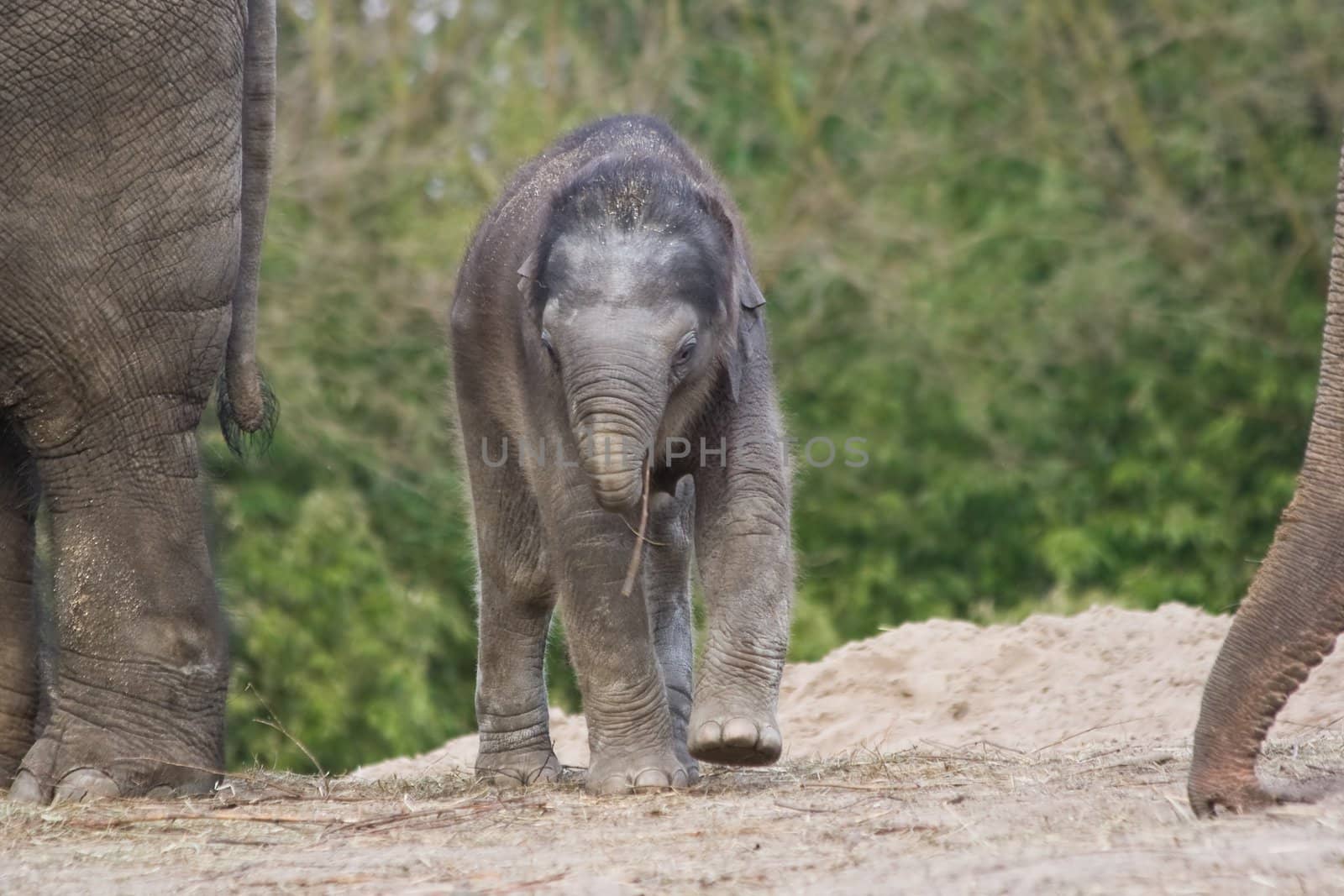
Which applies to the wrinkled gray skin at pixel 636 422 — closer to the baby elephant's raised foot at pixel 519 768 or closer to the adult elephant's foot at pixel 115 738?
the baby elephant's raised foot at pixel 519 768

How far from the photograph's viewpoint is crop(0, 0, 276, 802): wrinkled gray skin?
213 inches

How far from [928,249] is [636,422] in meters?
11.3

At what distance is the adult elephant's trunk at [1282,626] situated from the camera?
3977 millimetres

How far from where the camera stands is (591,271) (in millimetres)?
5328

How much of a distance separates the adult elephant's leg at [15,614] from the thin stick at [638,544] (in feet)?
5.46

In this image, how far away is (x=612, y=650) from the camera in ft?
18.0

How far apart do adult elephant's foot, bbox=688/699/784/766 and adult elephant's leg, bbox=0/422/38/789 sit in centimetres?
186

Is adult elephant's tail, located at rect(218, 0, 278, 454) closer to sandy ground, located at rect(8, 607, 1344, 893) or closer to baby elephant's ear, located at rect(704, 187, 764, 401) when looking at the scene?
sandy ground, located at rect(8, 607, 1344, 893)

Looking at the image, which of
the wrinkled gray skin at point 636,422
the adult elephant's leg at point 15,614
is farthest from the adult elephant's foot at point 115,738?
the wrinkled gray skin at point 636,422

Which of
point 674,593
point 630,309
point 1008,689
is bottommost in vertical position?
point 1008,689

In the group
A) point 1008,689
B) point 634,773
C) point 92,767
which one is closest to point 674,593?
point 634,773

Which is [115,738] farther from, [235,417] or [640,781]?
[640,781]

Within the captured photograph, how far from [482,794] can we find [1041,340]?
440 inches

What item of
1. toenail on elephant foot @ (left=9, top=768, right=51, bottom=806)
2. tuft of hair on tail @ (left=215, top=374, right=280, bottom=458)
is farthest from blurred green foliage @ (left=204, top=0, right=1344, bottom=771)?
toenail on elephant foot @ (left=9, top=768, right=51, bottom=806)
